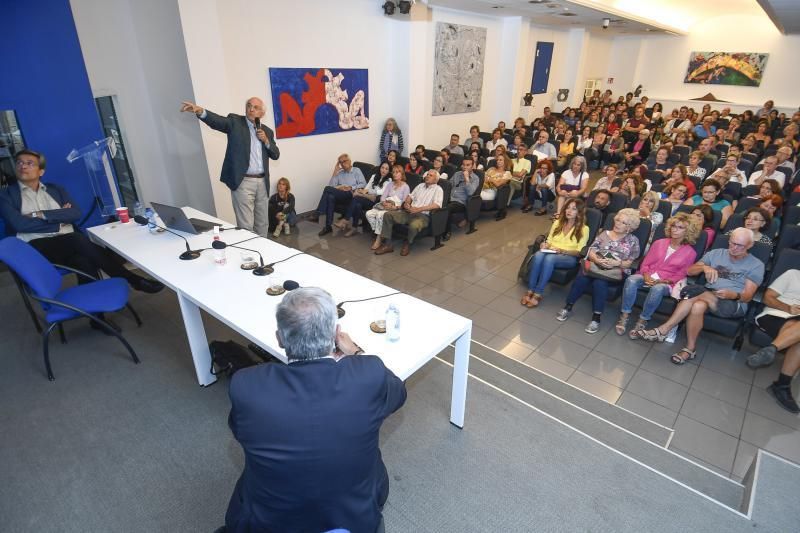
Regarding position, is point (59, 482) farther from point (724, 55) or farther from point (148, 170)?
point (724, 55)

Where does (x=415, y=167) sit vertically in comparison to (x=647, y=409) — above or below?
above

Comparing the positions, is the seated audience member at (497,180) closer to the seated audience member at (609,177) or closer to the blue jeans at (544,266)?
the seated audience member at (609,177)

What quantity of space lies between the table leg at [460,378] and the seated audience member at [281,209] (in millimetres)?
4285

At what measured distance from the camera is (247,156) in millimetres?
4625

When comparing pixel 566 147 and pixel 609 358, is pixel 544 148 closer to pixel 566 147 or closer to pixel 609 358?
pixel 566 147

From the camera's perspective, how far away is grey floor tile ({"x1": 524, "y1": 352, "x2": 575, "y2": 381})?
3.46 meters

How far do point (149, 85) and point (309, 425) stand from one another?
5.78 meters

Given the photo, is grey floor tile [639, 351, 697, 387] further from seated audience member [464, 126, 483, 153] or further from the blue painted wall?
the blue painted wall

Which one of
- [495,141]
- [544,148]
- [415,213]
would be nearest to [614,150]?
[544,148]

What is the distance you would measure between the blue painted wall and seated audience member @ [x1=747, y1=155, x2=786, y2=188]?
8606 mm

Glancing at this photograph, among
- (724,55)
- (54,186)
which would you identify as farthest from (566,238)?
(724,55)

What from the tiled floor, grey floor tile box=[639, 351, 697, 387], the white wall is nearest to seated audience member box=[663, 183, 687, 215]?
the tiled floor

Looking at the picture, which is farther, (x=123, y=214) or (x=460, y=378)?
(x=123, y=214)

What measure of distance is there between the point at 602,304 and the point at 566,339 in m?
0.54
